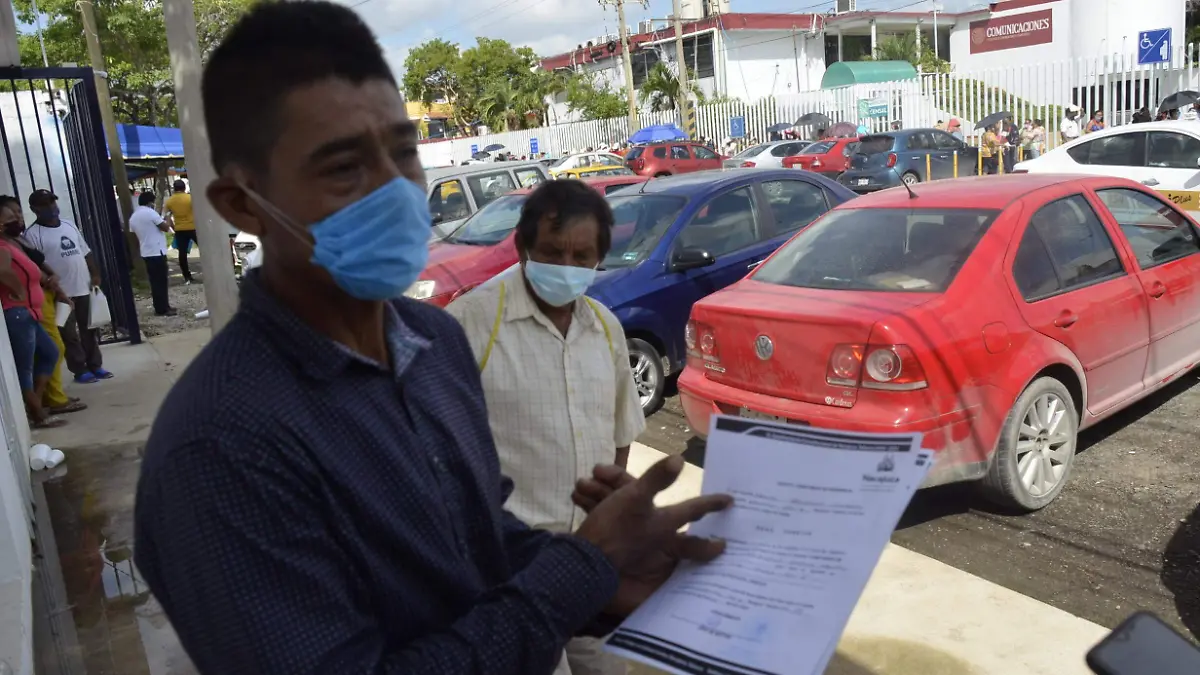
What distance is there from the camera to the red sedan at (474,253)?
7953 mm

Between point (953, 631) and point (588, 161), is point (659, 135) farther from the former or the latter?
point (953, 631)

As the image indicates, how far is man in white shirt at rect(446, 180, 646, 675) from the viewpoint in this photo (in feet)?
8.03

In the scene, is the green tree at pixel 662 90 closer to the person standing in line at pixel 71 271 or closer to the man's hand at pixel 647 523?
the person standing in line at pixel 71 271

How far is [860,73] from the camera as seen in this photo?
37.5m

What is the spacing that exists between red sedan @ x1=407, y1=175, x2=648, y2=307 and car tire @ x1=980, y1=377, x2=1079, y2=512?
13.2ft

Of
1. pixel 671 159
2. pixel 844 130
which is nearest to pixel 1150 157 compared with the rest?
pixel 671 159

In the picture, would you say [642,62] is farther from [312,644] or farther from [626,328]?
[312,644]

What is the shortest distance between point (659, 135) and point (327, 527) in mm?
32658

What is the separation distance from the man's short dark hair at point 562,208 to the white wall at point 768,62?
45.0m

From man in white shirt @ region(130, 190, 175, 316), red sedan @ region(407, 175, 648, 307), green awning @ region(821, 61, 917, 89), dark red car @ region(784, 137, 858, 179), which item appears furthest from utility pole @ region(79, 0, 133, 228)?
green awning @ region(821, 61, 917, 89)

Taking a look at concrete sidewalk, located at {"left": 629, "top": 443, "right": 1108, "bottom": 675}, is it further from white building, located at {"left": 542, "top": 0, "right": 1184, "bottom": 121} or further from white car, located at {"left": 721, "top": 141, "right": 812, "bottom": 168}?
white building, located at {"left": 542, "top": 0, "right": 1184, "bottom": 121}

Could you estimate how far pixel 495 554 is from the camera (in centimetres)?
134

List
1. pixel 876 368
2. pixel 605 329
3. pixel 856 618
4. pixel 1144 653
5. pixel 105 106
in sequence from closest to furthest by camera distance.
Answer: pixel 1144 653 → pixel 605 329 → pixel 856 618 → pixel 876 368 → pixel 105 106

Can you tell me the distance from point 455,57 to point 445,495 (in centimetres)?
5872
